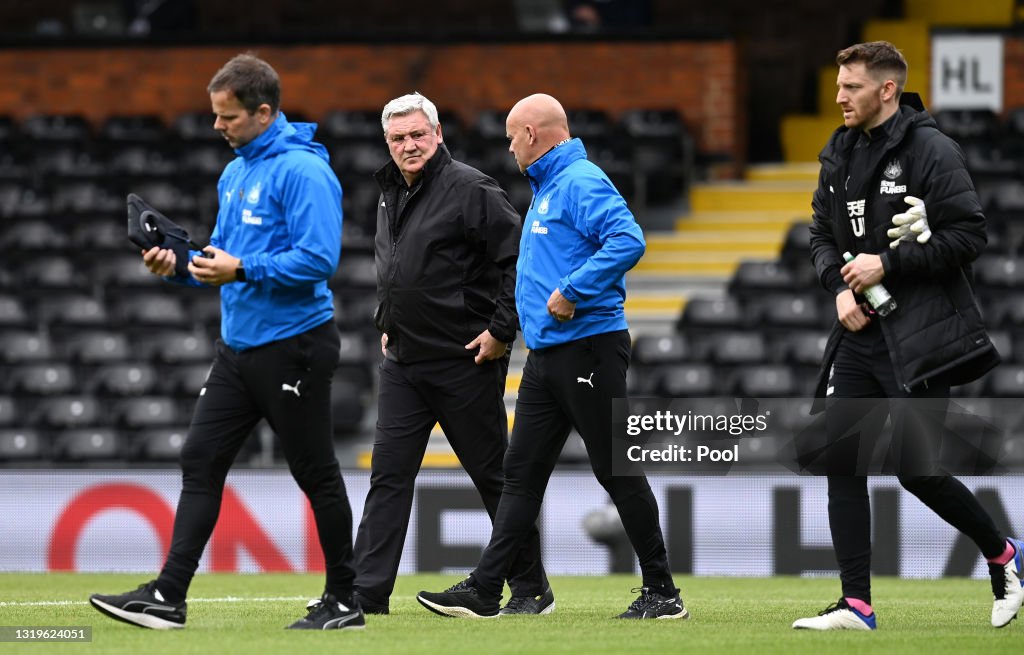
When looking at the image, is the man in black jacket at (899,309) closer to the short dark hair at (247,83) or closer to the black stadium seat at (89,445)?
the short dark hair at (247,83)

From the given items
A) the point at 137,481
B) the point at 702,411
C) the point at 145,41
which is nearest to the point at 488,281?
the point at 702,411

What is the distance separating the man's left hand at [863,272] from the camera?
5949 millimetres

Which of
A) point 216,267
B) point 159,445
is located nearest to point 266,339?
point 216,267

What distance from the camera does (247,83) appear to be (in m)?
5.88

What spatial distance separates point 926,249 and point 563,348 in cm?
142

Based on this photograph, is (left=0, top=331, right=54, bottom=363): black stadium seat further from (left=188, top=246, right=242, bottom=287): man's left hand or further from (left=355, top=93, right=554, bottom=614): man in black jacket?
(left=188, top=246, right=242, bottom=287): man's left hand

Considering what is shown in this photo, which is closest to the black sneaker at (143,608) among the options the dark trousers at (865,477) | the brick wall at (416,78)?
the dark trousers at (865,477)

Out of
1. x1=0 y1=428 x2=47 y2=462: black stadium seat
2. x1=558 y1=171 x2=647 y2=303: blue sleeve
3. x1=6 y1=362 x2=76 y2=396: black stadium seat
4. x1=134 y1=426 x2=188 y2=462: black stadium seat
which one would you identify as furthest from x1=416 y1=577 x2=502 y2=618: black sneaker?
x1=6 y1=362 x2=76 y2=396: black stadium seat

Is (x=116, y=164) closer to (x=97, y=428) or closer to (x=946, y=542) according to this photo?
(x=97, y=428)

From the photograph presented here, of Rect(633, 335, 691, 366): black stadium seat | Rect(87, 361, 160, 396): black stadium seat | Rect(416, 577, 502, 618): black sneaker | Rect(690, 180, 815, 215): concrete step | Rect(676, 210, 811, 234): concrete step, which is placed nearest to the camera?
Rect(416, 577, 502, 618): black sneaker

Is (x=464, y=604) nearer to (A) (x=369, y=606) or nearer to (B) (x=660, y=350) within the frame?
(A) (x=369, y=606)

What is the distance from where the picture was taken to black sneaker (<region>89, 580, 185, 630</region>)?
584 centimetres

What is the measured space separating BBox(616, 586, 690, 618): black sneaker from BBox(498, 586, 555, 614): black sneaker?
519 millimetres

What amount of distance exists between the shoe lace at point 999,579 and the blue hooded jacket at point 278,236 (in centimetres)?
266
